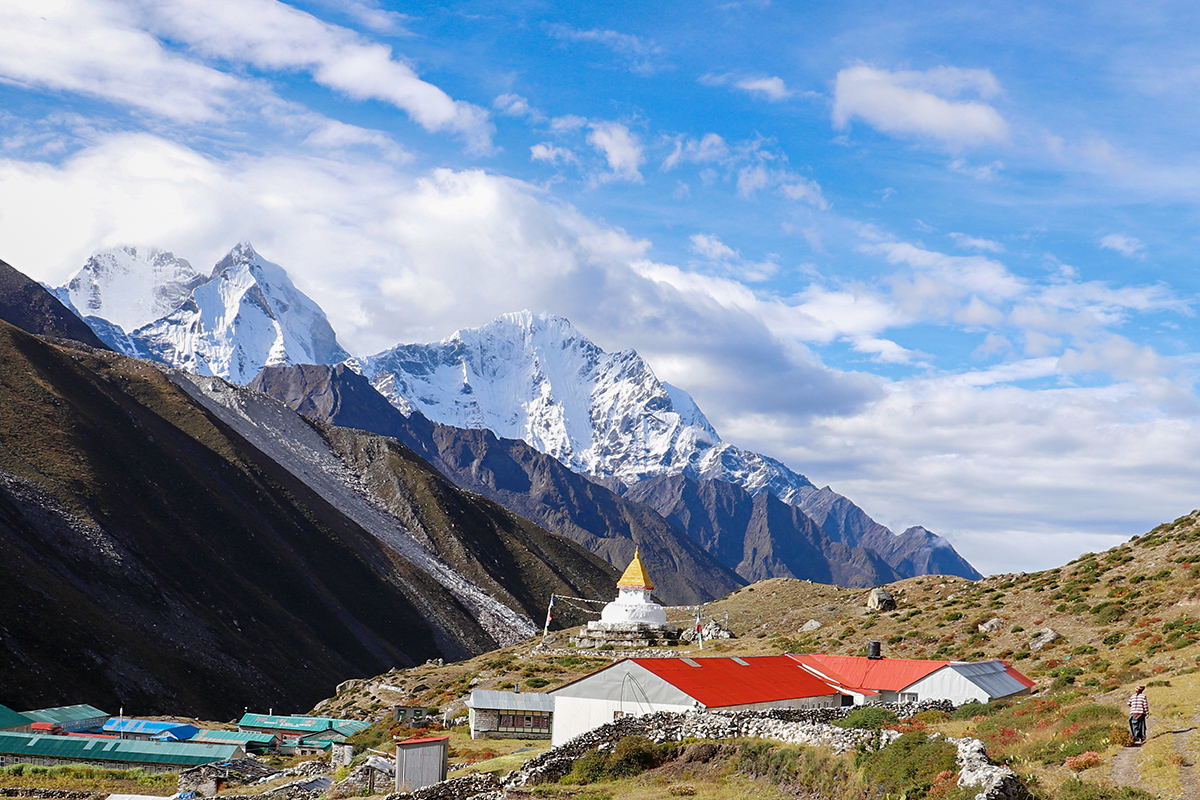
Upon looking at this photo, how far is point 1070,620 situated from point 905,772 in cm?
4236

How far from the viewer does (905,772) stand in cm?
2211

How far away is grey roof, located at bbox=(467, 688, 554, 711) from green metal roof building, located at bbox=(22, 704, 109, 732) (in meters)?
29.5

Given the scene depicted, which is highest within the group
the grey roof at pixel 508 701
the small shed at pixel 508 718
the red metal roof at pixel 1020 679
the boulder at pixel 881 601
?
the boulder at pixel 881 601

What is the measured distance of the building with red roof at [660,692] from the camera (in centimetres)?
3812

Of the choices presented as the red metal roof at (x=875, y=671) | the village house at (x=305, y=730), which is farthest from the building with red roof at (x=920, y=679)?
the village house at (x=305, y=730)

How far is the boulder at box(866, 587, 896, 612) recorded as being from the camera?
76.8 metres

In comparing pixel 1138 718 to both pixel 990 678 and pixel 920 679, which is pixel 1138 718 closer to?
pixel 990 678

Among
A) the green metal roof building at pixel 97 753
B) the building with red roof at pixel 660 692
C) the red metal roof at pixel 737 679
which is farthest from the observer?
the green metal roof building at pixel 97 753

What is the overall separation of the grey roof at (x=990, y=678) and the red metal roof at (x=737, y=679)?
20.9 ft

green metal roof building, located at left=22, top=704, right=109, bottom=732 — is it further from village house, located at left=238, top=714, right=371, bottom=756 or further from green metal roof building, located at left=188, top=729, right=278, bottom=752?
village house, located at left=238, top=714, right=371, bottom=756

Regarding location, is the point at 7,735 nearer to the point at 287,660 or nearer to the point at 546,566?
the point at 287,660

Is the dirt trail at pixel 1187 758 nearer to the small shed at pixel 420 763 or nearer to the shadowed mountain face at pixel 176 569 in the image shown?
the small shed at pixel 420 763

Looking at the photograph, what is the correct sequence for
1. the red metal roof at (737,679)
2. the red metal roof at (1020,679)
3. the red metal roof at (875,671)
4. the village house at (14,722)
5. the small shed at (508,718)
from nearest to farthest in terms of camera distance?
the red metal roof at (737,679), the red metal roof at (875,671), the red metal roof at (1020,679), the small shed at (508,718), the village house at (14,722)

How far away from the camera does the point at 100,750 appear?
51.3 m
